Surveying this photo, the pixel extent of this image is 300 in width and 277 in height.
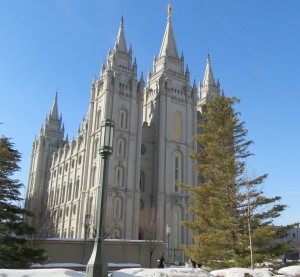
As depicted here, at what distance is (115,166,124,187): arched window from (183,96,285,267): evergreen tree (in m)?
26.4

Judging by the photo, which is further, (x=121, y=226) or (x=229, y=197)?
(x=121, y=226)

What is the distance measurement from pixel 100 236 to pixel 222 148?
13924 mm

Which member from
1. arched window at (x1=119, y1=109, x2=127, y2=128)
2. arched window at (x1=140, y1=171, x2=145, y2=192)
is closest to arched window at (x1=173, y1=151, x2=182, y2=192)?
arched window at (x1=140, y1=171, x2=145, y2=192)

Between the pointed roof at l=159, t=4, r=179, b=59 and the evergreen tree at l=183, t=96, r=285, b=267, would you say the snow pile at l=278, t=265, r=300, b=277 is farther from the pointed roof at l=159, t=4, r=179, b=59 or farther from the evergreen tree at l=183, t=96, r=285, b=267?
the pointed roof at l=159, t=4, r=179, b=59

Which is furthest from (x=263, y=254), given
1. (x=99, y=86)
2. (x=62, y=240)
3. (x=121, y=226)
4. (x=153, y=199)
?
(x=99, y=86)

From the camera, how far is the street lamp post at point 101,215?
8.27 metres

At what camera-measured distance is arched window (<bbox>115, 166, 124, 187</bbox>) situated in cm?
4794

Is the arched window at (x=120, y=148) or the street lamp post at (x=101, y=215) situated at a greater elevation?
the arched window at (x=120, y=148)

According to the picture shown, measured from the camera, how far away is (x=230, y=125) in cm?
2123

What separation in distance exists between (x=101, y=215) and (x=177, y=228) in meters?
42.2

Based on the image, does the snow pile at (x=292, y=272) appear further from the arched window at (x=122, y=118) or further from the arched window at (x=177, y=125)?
the arched window at (x=177, y=125)

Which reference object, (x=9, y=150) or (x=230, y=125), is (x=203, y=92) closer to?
(x=230, y=125)

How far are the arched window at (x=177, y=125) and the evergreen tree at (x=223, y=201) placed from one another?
102 feet

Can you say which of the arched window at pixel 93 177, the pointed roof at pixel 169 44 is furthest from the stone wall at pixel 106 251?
the pointed roof at pixel 169 44
